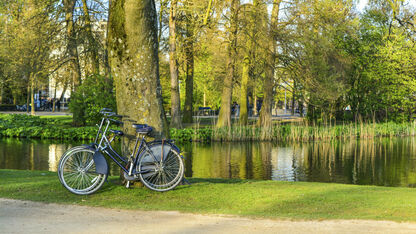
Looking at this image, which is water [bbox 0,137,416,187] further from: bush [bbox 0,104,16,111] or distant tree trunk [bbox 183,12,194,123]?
bush [bbox 0,104,16,111]

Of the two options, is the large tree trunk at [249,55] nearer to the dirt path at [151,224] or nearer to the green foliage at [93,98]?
the green foliage at [93,98]

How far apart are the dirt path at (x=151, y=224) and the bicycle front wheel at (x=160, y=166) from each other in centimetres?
119

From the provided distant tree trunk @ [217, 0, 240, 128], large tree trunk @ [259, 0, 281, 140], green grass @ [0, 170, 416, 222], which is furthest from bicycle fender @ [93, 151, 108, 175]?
large tree trunk @ [259, 0, 281, 140]

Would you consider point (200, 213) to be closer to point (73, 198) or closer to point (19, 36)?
point (73, 198)

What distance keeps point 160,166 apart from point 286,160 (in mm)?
11338

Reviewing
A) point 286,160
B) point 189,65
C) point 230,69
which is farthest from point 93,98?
point 286,160

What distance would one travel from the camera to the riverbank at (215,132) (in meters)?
26.0

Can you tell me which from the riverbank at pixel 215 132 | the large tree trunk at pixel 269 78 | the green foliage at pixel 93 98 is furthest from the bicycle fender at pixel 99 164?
the green foliage at pixel 93 98

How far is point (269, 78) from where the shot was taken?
28406mm

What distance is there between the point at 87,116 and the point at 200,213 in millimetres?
23283

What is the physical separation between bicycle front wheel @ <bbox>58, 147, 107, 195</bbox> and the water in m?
6.66

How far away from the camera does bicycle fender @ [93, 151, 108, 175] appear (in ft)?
24.7

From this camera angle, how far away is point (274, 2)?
2662 centimetres

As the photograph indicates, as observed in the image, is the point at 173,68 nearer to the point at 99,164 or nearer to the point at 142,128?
the point at 142,128
